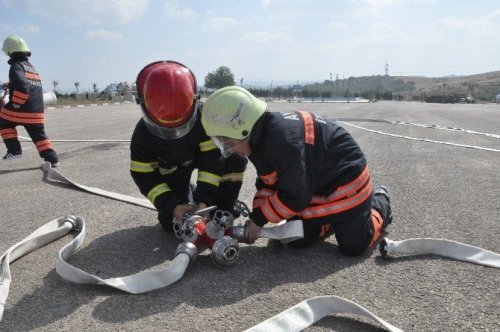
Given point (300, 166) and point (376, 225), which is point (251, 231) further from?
point (376, 225)

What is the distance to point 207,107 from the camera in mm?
2779

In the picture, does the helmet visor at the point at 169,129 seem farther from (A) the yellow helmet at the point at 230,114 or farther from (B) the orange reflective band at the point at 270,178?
(B) the orange reflective band at the point at 270,178

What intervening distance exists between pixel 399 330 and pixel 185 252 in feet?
4.59

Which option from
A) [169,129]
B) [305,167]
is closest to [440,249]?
[305,167]

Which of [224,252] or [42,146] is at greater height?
[42,146]

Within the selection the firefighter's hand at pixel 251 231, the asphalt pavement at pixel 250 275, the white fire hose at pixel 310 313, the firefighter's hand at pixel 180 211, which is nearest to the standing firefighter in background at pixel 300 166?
the firefighter's hand at pixel 251 231

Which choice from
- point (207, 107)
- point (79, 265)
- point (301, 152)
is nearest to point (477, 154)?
point (301, 152)

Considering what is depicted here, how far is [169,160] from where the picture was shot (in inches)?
143

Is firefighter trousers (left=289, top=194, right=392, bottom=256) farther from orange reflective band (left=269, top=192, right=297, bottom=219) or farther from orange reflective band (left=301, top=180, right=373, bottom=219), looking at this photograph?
orange reflective band (left=269, top=192, right=297, bottom=219)

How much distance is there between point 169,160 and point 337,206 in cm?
141

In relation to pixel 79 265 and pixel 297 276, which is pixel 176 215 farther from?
pixel 297 276

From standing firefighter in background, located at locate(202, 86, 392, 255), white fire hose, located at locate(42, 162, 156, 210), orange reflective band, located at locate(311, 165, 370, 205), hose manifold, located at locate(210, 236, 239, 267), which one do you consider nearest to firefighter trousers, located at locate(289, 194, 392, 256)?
standing firefighter in background, located at locate(202, 86, 392, 255)

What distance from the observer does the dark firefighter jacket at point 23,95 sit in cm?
654

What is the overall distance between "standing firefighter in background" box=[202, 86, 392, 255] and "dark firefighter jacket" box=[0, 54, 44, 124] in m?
4.84
